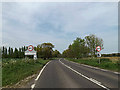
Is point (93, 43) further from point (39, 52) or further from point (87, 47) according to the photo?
point (39, 52)

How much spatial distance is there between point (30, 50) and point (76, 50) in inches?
1149

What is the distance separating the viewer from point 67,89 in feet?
17.5

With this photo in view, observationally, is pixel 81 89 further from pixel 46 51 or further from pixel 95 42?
pixel 46 51

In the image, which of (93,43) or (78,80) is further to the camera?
(93,43)

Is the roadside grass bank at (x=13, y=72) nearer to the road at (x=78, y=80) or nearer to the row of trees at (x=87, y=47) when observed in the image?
the road at (x=78, y=80)

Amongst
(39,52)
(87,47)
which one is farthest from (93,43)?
(39,52)

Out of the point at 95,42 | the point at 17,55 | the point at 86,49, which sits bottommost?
the point at 17,55

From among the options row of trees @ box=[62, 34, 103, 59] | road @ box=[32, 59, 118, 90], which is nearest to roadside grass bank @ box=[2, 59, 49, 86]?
road @ box=[32, 59, 118, 90]

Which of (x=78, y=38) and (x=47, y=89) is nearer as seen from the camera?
(x=47, y=89)

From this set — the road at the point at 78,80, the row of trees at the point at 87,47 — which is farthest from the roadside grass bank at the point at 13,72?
the row of trees at the point at 87,47

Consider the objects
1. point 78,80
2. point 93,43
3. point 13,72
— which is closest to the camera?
point 78,80

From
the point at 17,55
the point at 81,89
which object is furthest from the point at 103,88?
the point at 17,55

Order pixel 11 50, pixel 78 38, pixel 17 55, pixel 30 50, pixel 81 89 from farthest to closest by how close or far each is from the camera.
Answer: pixel 11 50, pixel 17 55, pixel 78 38, pixel 30 50, pixel 81 89

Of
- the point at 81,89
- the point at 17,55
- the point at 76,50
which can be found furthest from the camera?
the point at 17,55
